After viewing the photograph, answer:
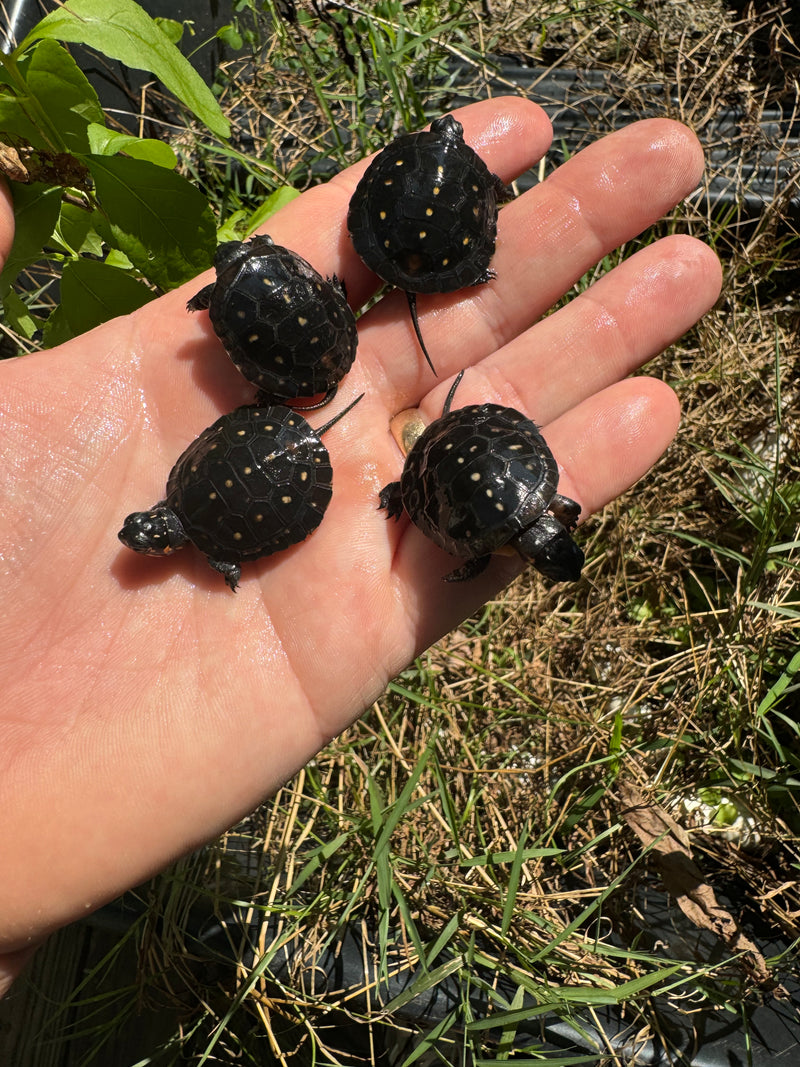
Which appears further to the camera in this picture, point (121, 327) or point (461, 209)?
point (461, 209)

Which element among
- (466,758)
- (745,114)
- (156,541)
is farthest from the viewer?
(745,114)

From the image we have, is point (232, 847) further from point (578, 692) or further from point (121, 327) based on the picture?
point (121, 327)

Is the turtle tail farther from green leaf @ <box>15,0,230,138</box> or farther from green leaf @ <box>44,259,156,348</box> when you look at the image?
green leaf @ <box>15,0,230,138</box>

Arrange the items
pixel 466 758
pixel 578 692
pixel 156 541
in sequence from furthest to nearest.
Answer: pixel 578 692 → pixel 466 758 → pixel 156 541

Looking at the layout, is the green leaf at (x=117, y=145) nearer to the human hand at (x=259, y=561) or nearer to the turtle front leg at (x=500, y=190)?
the human hand at (x=259, y=561)

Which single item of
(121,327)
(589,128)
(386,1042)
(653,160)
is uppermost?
(121,327)

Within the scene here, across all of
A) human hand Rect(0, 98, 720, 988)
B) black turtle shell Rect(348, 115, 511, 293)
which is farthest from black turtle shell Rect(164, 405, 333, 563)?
black turtle shell Rect(348, 115, 511, 293)

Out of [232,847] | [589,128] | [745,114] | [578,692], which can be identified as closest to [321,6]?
[589,128]

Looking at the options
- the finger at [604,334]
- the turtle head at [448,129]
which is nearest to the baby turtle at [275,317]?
the finger at [604,334]
